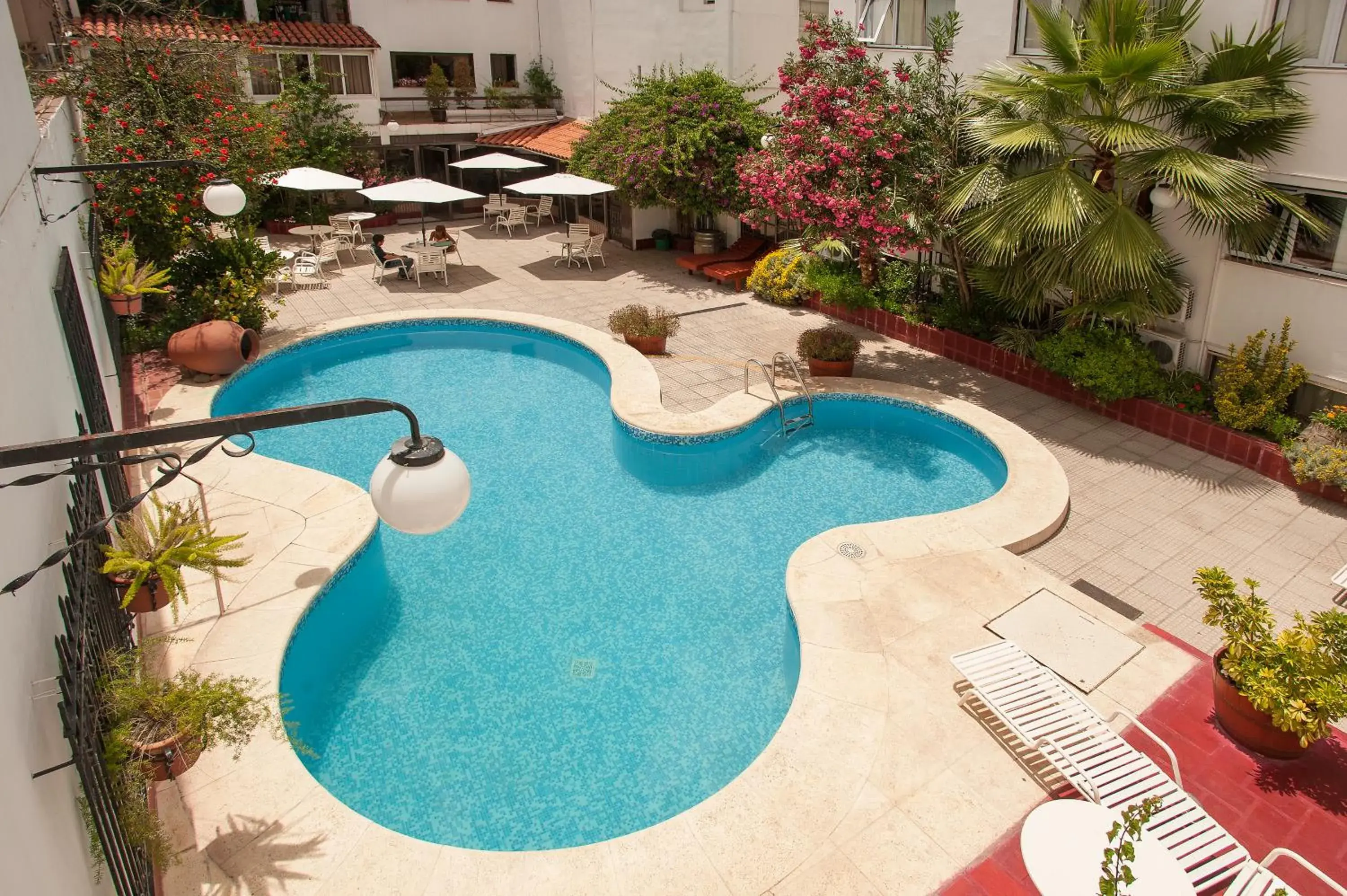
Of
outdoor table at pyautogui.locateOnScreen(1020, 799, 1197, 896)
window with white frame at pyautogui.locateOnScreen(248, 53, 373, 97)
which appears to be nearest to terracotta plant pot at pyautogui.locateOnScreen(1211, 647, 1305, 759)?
outdoor table at pyautogui.locateOnScreen(1020, 799, 1197, 896)

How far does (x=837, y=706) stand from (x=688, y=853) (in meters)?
1.95

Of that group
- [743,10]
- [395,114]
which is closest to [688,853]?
[743,10]

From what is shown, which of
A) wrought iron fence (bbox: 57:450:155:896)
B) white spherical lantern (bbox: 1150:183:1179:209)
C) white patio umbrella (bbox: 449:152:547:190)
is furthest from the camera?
white patio umbrella (bbox: 449:152:547:190)

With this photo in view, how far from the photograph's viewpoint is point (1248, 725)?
6852 millimetres

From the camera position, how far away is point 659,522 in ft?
35.9

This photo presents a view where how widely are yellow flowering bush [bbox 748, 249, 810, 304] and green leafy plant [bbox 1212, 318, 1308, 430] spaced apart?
8303mm

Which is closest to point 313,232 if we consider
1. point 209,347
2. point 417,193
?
point 417,193

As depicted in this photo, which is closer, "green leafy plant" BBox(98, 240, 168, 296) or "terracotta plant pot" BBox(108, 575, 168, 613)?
"terracotta plant pot" BBox(108, 575, 168, 613)

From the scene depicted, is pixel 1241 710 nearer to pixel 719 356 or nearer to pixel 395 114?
pixel 719 356

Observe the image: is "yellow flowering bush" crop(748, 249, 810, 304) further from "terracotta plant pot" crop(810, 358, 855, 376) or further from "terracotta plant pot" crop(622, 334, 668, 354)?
"terracotta plant pot" crop(810, 358, 855, 376)

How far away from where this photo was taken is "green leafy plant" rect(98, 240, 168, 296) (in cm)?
1209

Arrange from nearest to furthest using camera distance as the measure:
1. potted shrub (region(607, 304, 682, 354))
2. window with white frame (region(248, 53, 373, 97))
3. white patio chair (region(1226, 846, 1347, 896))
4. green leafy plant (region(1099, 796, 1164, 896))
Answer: green leafy plant (region(1099, 796, 1164, 896)), white patio chair (region(1226, 846, 1347, 896)), potted shrub (region(607, 304, 682, 354)), window with white frame (region(248, 53, 373, 97))

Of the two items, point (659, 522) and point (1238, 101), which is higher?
point (1238, 101)

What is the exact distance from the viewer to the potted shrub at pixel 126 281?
39.7 feet
